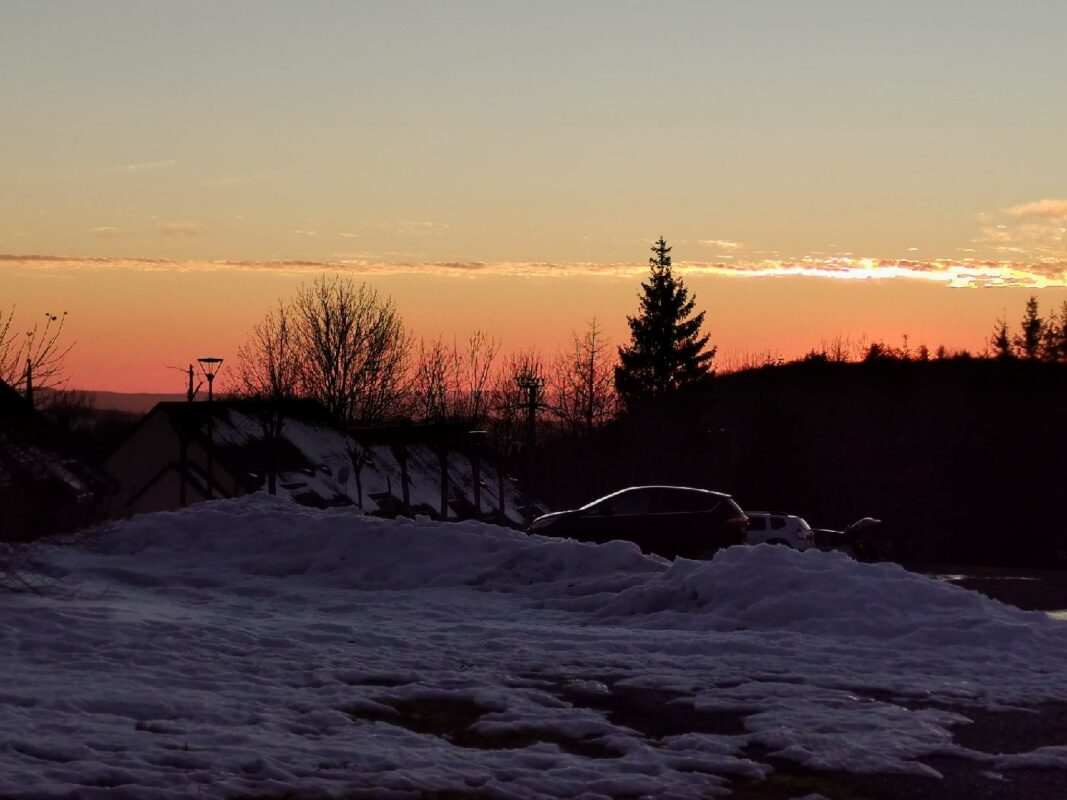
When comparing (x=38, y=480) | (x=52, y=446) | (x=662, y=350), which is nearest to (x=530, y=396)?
(x=662, y=350)

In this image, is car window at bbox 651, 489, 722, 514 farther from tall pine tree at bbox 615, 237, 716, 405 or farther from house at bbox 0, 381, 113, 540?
tall pine tree at bbox 615, 237, 716, 405

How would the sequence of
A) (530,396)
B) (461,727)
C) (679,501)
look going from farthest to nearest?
(530,396) → (679,501) → (461,727)

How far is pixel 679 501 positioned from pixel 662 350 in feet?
190

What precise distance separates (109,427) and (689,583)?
218 feet

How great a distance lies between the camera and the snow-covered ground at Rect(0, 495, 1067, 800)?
7.50 meters

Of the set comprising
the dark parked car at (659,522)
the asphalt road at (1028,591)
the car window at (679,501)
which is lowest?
the asphalt road at (1028,591)

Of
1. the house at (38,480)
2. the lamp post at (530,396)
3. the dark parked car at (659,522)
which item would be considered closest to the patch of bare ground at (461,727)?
the house at (38,480)

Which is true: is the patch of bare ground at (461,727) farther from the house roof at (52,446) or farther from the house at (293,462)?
the house at (293,462)

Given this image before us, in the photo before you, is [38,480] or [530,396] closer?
[38,480]

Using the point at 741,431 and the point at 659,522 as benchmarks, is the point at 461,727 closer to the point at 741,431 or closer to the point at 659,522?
the point at 659,522

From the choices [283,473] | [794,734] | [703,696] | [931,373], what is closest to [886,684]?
[703,696]

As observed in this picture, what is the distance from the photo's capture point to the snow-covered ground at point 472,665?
750 cm

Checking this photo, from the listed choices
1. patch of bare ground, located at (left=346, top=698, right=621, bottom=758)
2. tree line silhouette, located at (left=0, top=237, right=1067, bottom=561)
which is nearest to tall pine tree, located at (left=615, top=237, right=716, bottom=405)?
tree line silhouette, located at (left=0, top=237, right=1067, bottom=561)

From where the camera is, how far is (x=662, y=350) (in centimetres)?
8231
